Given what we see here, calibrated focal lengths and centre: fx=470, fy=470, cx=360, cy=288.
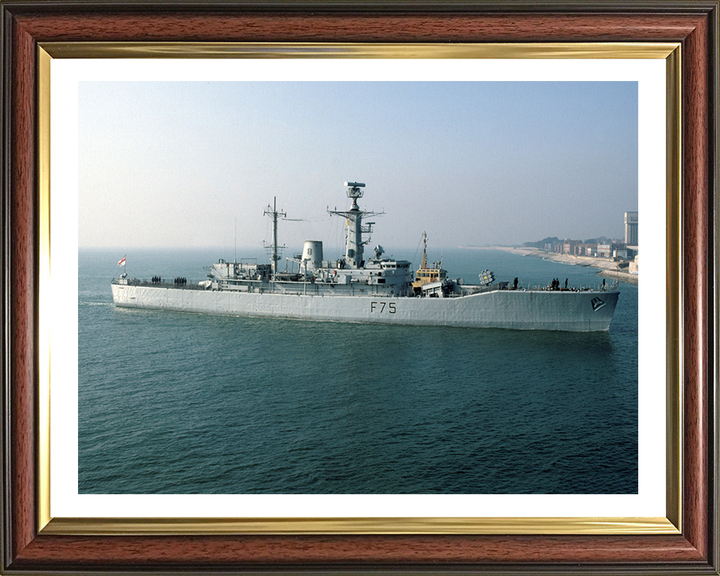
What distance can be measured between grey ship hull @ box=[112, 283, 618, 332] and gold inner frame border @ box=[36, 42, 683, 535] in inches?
538

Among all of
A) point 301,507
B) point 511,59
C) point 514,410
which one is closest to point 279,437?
point 301,507

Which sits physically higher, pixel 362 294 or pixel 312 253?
pixel 312 253

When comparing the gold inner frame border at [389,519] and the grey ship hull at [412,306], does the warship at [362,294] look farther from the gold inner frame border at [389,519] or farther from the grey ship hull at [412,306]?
the gold inner frame border at [389,519]

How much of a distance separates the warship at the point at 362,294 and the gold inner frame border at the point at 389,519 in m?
11.8

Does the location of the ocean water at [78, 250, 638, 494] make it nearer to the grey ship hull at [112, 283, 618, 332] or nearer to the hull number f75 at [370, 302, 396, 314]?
the grey ship hull at [112, 283, 618, 332]

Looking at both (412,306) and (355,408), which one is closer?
(355,408)

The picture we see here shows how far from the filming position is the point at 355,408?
6.98 meters

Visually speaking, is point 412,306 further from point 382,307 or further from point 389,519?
point 389,519

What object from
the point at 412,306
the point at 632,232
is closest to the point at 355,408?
the point at 632,232

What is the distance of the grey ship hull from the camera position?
1535 cm

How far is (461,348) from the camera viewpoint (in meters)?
13.0

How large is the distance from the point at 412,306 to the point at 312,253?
4932 mm

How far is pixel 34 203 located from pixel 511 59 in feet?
8.33

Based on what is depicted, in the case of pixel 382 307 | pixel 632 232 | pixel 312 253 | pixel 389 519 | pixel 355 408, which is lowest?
pixel 355 408
